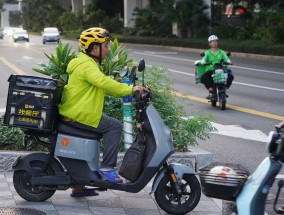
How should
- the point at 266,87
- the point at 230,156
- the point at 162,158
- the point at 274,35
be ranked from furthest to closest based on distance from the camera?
the point at 274,35 < the point at 266,87 < the point at 230,156 < the point at 162,158

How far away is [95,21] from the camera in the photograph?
77.1 meters

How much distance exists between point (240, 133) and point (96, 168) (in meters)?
6.05

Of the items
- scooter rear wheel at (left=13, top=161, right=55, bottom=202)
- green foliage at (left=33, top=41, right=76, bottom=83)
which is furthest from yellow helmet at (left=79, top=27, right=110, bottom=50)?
green foliage at (left=33, top=41, right=76, bottom=83)

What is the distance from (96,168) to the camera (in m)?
7.19

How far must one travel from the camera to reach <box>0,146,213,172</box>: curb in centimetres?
880

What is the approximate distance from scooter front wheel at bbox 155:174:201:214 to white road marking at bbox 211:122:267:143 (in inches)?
206

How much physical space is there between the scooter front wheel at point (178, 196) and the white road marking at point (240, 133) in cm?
522

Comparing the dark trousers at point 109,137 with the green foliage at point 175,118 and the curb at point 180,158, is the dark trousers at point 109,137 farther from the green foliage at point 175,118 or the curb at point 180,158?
the green foliage at point 175,118

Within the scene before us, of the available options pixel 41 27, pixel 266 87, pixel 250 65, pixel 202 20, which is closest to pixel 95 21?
pixel 202 20

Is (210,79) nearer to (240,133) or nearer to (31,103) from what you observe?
(240,133)

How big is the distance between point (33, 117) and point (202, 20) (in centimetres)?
4375

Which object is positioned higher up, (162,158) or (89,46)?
(89,46)

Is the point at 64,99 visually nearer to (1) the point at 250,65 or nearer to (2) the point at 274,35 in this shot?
(1) the point at 250,65

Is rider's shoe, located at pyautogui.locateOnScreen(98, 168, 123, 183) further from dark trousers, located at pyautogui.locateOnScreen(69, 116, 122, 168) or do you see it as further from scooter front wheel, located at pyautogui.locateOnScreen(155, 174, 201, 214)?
scooter front wheel, located at pyautogui.locateOnScreen(155, 174, 201, 214)
